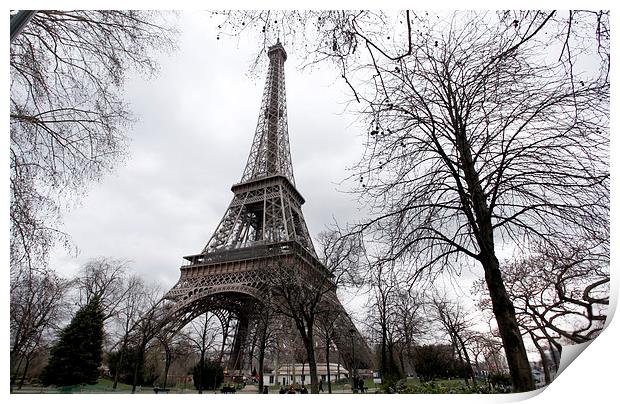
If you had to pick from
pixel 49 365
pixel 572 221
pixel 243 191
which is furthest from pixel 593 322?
pixel 243 191

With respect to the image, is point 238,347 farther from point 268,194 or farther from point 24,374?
point 24,374

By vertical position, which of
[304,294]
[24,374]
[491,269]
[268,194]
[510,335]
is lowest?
[24,374]

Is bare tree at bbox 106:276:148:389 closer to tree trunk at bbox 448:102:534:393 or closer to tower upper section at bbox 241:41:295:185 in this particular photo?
tree trunk at bbox 448:102:534:393

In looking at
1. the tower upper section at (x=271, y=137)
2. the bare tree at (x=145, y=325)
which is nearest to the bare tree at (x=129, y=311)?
the bare tree at (x=145, y=325)

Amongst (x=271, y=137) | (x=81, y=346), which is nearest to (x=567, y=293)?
(x=81, y=346)

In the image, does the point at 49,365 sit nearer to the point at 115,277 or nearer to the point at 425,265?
the point at 115,277

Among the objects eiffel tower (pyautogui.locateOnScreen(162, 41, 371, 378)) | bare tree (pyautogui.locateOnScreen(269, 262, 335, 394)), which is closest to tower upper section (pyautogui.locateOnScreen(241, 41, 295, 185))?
eiffel tower (pyautogui.locateOnScreen(162, 41, 371, 378))
